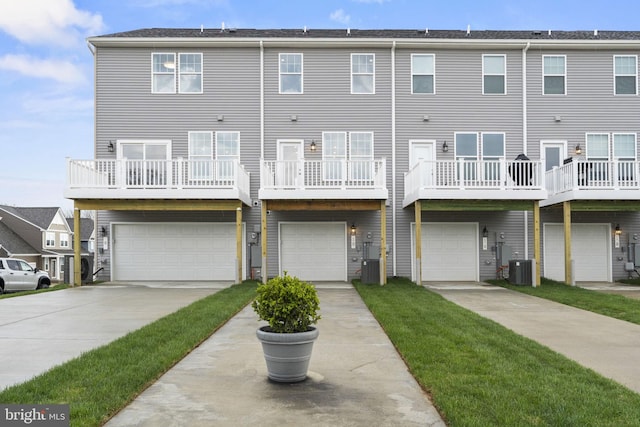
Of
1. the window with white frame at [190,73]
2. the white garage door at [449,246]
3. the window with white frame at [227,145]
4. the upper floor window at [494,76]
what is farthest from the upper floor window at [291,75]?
the white garage door at [449,246]

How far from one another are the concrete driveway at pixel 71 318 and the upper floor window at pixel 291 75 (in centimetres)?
728

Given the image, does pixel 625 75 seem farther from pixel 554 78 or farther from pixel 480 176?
pixel 480 176

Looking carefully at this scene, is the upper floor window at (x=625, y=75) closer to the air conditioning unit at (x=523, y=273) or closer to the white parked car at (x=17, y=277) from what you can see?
the air conditioning unit at (x=523, y=273)

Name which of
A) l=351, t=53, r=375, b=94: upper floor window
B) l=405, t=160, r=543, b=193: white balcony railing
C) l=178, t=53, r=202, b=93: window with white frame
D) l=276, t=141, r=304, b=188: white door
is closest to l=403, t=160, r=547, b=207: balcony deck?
l=405, t=160, r=543, b=193: white balcony railing

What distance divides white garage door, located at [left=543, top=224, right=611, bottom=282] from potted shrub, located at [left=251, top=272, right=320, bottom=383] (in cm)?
1487

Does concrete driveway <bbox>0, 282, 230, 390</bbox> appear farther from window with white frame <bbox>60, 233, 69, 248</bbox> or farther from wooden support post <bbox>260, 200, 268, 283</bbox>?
window with white frame <bbox>60, 233, 69, 248</bbox>

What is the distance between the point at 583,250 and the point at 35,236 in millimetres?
46583

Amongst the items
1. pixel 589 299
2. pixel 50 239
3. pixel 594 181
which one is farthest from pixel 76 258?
pixel 50 239

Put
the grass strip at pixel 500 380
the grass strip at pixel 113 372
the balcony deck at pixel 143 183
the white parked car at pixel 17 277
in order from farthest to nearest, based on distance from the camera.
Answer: the white parked car at pixel 17 277
the balcony deck at pixel 143 183
the grass strip at pixel 113 372
the grass strip at pixel 500 380

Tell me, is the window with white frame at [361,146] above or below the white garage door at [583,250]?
above

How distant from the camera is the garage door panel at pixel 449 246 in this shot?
1767 cm

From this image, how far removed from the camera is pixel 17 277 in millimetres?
17750

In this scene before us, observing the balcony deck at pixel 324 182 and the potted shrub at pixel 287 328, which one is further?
the balcony deck at pixel 324 182

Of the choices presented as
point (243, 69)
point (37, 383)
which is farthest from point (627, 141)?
point (37, 383)
